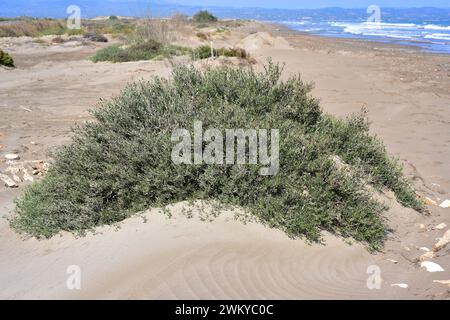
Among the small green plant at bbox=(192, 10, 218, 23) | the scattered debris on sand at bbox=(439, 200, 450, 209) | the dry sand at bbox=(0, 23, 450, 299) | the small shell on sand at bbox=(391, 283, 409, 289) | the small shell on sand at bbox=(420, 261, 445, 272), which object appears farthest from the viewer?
the small green plant at bbox=(192, 10, 218, 23)

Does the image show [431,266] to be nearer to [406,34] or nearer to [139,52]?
[139,52]

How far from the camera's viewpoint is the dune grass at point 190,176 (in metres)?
4.64

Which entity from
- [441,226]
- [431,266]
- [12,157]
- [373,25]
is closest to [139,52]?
[12,157]

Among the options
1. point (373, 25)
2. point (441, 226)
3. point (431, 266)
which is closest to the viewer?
point (431, 266)

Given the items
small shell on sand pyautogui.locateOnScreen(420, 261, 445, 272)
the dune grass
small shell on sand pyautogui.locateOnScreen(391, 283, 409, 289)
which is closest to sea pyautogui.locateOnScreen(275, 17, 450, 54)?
the dune grass

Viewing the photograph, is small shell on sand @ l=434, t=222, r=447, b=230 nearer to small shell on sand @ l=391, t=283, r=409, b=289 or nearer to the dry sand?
the dry sand

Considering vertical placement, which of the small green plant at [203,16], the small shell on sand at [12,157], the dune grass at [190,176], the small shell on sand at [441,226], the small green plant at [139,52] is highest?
the small green plant at [203,16]

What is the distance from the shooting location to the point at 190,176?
468 cm

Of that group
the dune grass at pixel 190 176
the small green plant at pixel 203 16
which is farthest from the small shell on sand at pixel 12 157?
the small green plant at pixel 203 16

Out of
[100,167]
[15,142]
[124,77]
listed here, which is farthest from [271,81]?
[124,77]

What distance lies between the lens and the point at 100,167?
493 cm

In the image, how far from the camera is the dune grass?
4637mm

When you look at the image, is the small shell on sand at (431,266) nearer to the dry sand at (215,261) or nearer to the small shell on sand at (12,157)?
the dry sand at (215,261)

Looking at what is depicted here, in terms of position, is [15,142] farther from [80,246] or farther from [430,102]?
[430,102]
